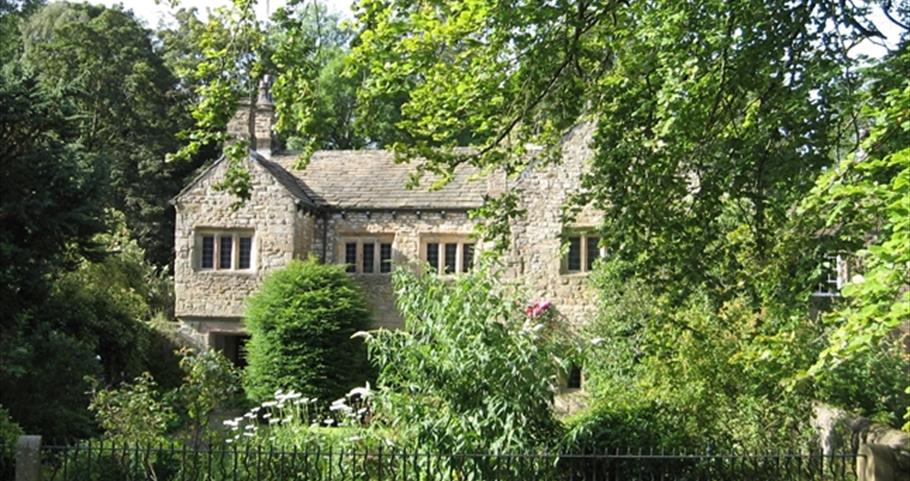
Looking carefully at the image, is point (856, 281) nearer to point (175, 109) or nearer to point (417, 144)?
point (417, 144)

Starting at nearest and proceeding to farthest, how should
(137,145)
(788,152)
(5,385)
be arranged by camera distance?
(788,152) → (5,385) → (137,145)

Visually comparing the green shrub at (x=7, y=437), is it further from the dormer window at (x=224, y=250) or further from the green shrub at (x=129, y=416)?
the dormer window at (x=224, y=250)

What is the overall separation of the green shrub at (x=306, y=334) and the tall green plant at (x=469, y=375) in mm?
11297

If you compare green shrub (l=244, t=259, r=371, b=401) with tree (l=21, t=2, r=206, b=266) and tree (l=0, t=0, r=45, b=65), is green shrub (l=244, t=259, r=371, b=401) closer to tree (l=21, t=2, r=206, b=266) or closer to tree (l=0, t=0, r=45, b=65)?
tree (l=0, t=0, r=45, b=65)

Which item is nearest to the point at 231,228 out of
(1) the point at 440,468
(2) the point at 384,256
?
(2) the point at 384,256

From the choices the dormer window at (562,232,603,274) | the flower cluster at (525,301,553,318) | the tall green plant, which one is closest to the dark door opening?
the flower cluster at (525,301,553,318)

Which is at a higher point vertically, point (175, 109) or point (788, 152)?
point (175, 109)

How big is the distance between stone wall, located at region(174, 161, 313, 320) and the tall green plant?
46.3 feet

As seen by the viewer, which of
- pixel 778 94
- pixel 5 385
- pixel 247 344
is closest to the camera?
pixel 778 94

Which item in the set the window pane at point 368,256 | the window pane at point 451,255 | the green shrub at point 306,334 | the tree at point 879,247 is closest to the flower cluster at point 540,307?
the window pane at point 451,255

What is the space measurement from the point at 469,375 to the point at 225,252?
16.3 metres

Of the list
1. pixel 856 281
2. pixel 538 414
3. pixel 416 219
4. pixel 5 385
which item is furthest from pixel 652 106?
pixel 416 219

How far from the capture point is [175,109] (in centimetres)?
3675

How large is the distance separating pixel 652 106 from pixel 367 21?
2.78m
